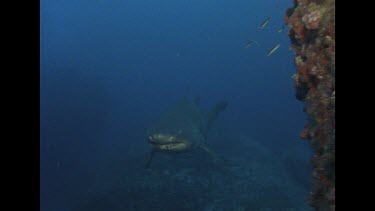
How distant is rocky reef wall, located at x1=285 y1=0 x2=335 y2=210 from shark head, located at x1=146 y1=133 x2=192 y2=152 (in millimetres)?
3759

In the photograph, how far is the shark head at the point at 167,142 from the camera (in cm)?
934

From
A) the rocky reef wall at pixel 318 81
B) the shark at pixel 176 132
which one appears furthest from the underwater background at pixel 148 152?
the rocky reef wall at pixel 318 81

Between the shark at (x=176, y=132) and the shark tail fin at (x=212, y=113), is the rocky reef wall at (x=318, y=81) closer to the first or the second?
the shark at (x=176, y=132)

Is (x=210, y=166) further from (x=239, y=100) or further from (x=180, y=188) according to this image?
(x=239, y=100)

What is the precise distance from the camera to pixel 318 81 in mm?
5668

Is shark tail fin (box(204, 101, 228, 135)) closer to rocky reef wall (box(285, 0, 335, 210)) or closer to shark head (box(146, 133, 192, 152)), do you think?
shark head (box(146, 133, 192, 152))

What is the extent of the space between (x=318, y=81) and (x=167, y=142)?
4690 millimetres

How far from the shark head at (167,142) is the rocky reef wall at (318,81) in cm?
376

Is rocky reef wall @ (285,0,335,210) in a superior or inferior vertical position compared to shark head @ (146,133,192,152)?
superior

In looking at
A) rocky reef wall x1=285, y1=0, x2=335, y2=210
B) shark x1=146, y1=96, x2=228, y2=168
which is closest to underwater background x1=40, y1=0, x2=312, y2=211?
shark x1=146, y1=96, x2=228, y2=168

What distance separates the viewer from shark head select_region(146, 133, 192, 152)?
368 inches

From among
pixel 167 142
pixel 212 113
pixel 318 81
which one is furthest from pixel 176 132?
pixel 212 113
